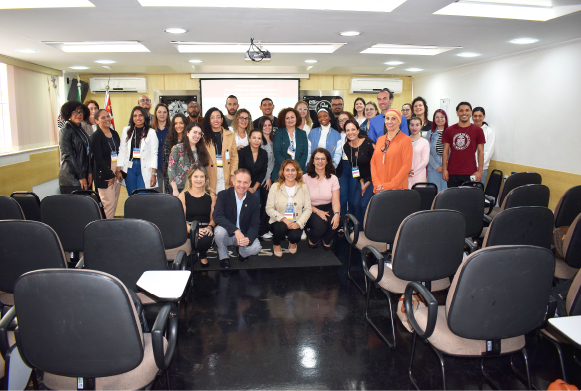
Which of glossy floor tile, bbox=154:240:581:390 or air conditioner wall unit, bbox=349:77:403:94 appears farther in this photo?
air conditioner wall unit, bbox=349:77:403:94

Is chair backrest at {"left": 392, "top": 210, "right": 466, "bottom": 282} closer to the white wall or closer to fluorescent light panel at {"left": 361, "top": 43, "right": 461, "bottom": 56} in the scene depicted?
the white wall

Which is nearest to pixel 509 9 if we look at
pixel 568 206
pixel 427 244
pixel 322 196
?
pixel 568 206

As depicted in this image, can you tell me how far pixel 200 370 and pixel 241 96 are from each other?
7.47 metres

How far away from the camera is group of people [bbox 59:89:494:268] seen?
4082mm

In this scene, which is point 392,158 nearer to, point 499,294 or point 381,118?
point 381,118

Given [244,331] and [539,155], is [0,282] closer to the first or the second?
[244,331]

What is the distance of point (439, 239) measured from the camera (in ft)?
8.25

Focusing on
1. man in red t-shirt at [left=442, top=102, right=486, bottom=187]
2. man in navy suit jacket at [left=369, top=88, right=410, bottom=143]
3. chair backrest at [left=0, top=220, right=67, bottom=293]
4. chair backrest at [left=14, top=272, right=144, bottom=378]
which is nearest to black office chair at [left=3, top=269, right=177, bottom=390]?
chair backrest at [left=14, top=272, right=144, bottom=378]

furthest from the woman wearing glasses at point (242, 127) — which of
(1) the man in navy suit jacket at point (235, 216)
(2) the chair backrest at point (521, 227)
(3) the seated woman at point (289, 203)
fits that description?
(2) the chair backrest at point (521, 227)

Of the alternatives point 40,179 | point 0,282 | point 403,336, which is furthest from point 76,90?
point 403,336

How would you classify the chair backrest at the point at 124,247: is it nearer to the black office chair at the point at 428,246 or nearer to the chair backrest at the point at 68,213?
the chair backrest at the point at 68,213

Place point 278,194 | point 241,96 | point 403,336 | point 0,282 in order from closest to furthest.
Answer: point 0,282 → point 403,336 → point 278,194 → point 241,96

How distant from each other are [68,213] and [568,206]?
4.38 meters

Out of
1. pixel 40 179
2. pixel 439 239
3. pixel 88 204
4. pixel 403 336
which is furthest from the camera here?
pixel 40 179
